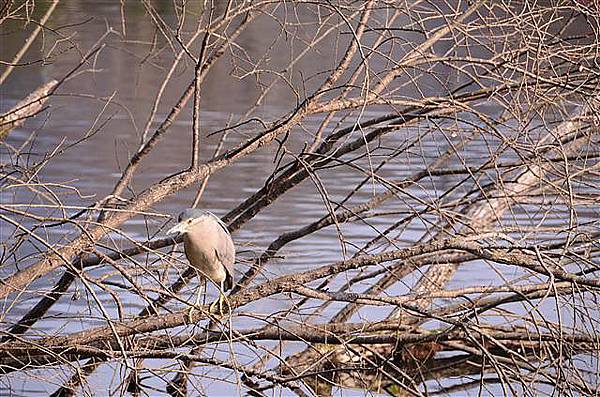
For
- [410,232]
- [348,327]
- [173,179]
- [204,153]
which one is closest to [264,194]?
[173,179]

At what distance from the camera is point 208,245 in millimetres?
3715

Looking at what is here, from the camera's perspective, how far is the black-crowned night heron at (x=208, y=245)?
3.66 metres

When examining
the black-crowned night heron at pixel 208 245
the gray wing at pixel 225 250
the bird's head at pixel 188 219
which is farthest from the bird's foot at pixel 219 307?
the bird's head at pixel 188 219

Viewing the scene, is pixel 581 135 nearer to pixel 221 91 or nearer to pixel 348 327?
Answer: pixel 348 327

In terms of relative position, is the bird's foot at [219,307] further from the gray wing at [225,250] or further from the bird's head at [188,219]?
the bird's head at [188,219]

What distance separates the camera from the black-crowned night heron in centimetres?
366

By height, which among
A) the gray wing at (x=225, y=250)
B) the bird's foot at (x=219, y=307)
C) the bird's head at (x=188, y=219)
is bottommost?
the bird's foot at (x=219, y=307)

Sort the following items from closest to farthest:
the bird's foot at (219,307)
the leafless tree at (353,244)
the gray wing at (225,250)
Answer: the leafless tree at (353,244) → the bird's foot at (219,307) → the gray wing at (225,250)

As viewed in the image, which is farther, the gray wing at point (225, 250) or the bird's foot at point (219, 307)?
the gray wing at point (225, 250)

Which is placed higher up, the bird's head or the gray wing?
the bird's head

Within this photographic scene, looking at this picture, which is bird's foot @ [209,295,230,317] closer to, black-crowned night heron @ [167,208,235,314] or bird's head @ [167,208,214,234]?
black-crowned night heron @ [167,208,235,314]

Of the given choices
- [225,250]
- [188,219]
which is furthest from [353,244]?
[188,219]

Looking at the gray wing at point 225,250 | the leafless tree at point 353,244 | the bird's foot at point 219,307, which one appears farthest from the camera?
the gray wing at point 225,250

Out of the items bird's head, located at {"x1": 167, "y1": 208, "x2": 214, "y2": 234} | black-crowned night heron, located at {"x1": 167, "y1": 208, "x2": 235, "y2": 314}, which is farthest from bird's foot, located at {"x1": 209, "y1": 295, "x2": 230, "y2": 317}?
bird's head, located at {"x1": 167, "y1": 208, "x2": 214, "y2": 234}
